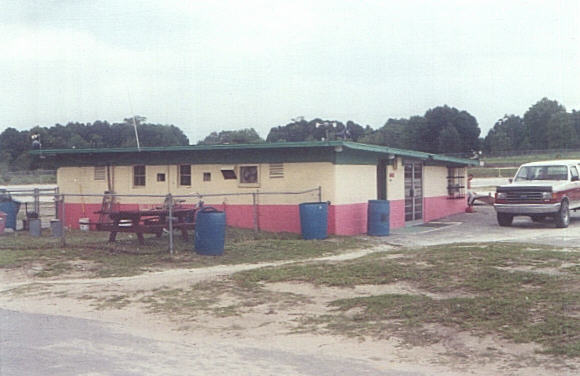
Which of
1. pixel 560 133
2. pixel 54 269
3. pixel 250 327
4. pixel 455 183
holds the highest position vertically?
pixel 560 133

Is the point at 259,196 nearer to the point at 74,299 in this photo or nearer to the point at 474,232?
the point at 474,232

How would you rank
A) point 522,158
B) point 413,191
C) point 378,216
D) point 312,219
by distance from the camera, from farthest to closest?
point 522,158
point 413,191
point 378,216
point 312,219

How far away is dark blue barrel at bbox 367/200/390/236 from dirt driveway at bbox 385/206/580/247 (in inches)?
15.3

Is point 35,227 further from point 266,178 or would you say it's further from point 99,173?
point 266,178

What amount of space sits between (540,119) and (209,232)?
70508 millimetres

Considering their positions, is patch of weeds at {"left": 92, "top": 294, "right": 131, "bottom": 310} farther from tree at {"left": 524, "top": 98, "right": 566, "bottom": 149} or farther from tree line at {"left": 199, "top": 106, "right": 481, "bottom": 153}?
tree at {"left": 524, "top": 98, "right": 566, "bottom": 149}

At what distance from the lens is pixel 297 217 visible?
64.2ft

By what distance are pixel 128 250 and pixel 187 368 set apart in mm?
8844

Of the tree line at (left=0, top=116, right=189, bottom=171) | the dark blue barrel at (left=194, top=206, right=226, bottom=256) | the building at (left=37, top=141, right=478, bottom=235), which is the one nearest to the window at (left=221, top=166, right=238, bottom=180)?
the building at (left=37, top=141, right=478, bottom=235)

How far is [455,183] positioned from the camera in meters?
29.0

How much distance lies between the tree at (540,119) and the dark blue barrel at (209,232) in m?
65.4

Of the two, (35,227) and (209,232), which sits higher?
(209,232)

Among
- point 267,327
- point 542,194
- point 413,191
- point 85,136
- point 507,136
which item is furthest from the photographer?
point 507,136

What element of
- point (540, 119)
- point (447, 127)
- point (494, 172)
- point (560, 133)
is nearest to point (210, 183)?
point (494, 172)
